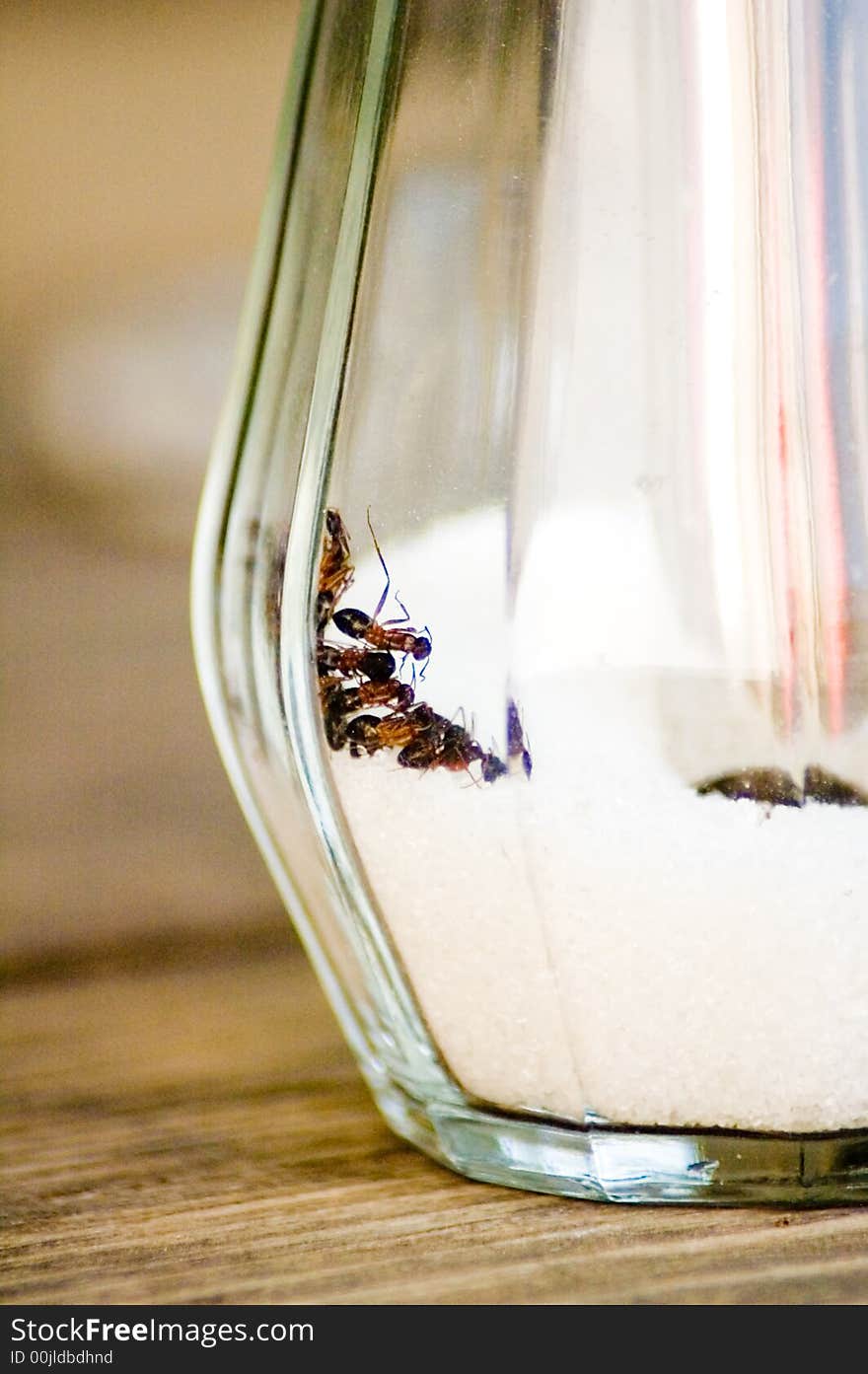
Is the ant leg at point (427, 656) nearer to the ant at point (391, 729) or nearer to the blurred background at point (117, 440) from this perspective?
the ant at point (391, 729)

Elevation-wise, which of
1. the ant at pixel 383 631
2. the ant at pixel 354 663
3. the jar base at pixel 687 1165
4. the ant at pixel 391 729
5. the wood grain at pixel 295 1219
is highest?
the ant at pixel 383 631

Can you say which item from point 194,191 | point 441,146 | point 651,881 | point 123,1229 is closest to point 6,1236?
point 123,1229

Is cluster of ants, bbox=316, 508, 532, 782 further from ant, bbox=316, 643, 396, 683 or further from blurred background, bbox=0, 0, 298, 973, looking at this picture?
blurred background, bbox=0, 0, 298, 973

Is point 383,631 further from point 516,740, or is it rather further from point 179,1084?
point 179,1084

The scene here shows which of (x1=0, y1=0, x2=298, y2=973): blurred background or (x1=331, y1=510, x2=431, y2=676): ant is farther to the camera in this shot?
(x1=0, y1=0, x2=298, y2=973): blurred background

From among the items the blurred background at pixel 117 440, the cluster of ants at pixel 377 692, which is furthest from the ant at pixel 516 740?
the blurred background at pixel 117 440

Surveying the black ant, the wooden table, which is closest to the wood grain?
the wooden table

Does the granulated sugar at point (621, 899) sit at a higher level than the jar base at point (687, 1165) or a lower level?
higher
